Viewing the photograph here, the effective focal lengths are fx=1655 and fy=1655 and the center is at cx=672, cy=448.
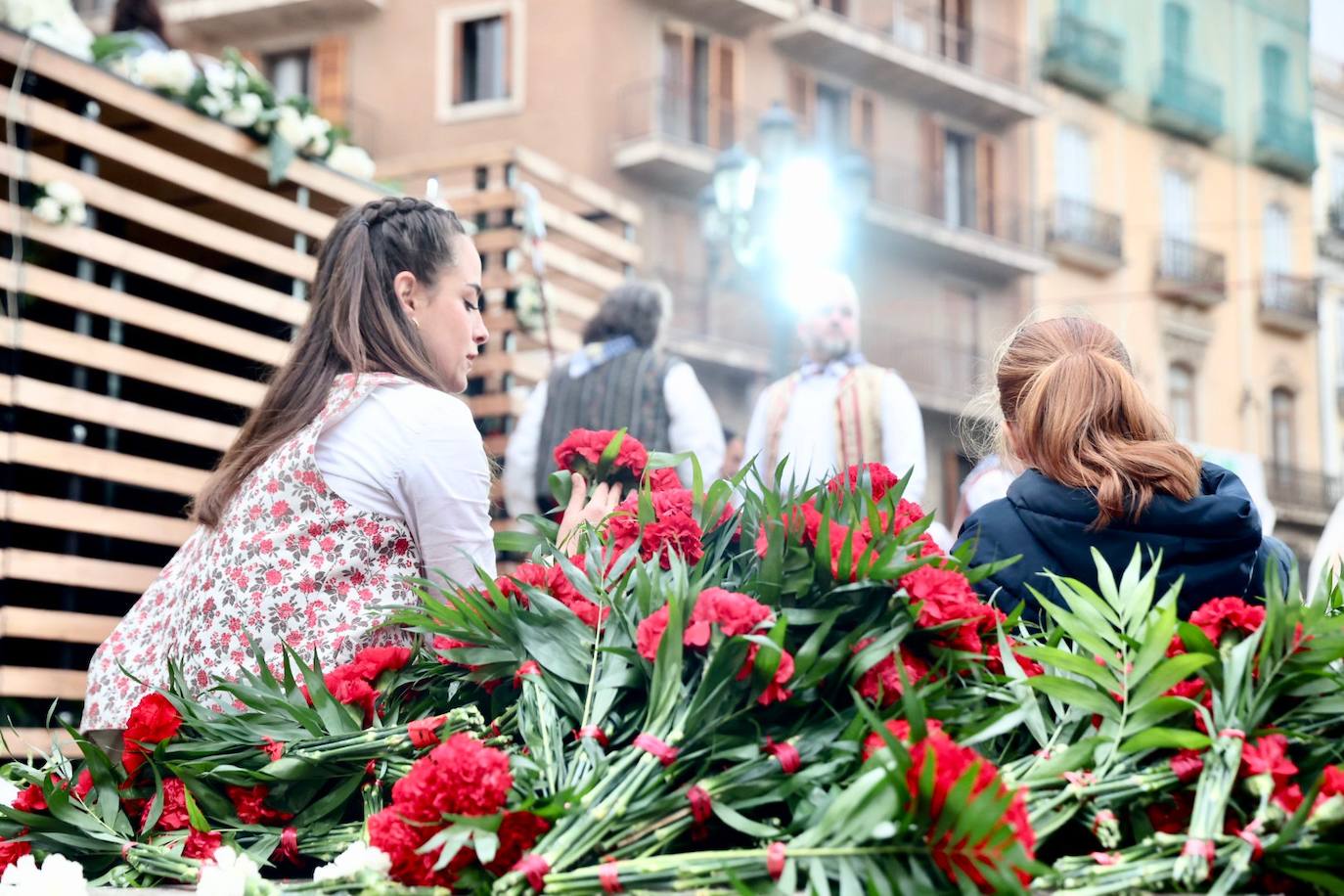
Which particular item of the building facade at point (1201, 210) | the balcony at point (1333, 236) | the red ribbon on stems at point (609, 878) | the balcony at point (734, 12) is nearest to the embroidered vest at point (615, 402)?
the red ribbon on stems at point (609, 878)

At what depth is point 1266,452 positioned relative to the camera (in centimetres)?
3069

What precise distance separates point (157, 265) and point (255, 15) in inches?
712

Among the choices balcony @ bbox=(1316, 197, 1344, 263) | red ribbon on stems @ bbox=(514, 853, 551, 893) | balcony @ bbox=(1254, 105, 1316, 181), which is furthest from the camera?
balcony @ bbox=(1316, 197, 1344, 263)

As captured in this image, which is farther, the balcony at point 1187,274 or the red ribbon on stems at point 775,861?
the balcony at point 1187,274

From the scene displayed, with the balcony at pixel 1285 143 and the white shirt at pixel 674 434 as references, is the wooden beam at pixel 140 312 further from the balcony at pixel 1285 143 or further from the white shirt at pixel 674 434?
the balcony at pixel 1285 143

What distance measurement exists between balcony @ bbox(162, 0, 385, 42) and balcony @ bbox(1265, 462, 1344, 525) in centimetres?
1825

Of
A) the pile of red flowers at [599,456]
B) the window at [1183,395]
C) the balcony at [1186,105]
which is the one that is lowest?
the pile of red flowers at [599,456]

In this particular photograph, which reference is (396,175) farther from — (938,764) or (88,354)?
(938,764)

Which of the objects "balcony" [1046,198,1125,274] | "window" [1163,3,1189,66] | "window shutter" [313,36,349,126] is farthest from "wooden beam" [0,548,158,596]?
"window" [1163,3,1189,66]

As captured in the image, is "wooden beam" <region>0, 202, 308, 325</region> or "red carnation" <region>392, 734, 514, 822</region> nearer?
"red carnation" <region>392, 734, 514, 822</region>

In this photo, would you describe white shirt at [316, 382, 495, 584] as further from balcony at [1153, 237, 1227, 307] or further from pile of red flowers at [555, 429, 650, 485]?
balcony at [1153, 237, 1227, 307]

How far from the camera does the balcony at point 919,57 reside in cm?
2447

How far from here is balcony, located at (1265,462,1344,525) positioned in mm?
30641

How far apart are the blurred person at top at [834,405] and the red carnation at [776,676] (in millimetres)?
4100
